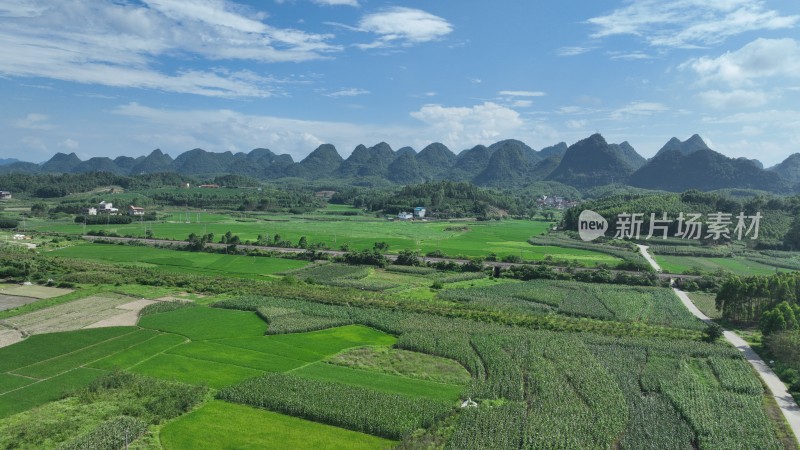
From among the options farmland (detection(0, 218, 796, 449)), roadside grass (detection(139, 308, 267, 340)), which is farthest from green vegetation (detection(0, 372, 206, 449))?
roadside grass (detection(139, 308, 267, 340))

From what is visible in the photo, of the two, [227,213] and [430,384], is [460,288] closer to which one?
[430,384]

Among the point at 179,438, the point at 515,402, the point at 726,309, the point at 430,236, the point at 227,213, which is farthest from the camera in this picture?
the point at 227,213

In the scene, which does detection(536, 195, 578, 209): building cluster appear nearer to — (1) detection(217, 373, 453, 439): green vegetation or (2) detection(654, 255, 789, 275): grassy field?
(2) detection(654, 255, 789, 275): grassy field

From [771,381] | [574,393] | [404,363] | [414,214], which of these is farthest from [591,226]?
[574,393]

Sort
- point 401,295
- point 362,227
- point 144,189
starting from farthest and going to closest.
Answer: point 144,189
point 362,227
point 401,295

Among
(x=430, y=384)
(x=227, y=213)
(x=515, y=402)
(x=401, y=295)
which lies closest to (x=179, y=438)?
(x=430, y=384)

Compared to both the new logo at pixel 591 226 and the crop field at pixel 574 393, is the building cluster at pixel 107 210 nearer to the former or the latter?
the new logo at pixel 591 226

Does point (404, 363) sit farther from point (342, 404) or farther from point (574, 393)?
point (574, 393)
